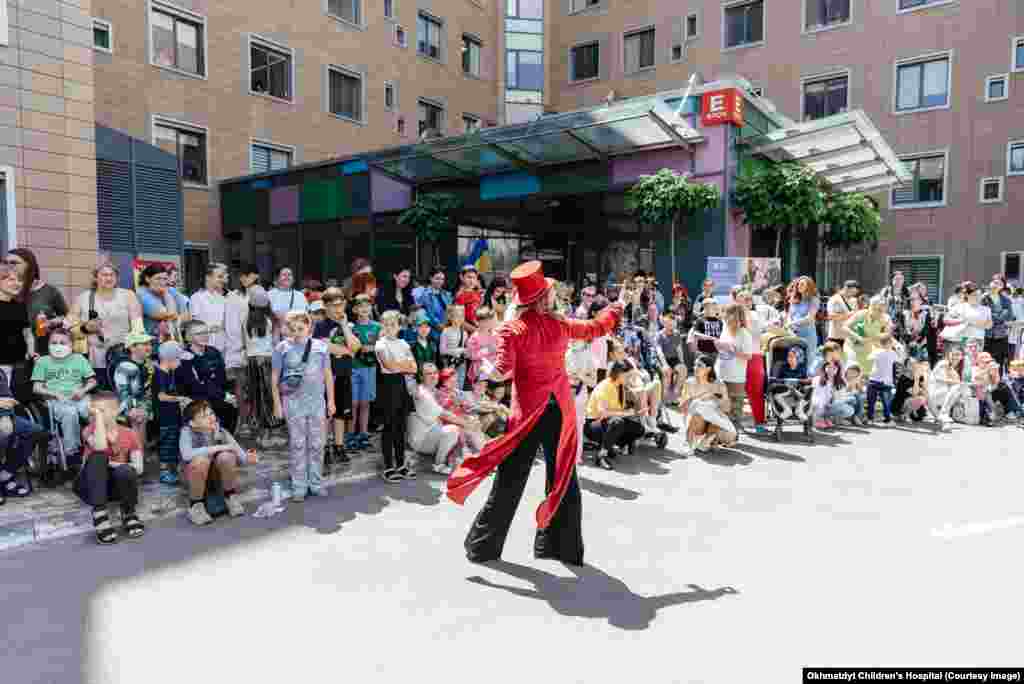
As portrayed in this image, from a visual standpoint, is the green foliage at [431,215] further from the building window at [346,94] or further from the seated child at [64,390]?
the seated child at [64,390]

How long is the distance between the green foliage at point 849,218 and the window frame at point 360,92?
1655cm

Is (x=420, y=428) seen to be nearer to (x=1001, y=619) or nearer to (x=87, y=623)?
(x=87, y=623)

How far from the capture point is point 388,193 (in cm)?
1861

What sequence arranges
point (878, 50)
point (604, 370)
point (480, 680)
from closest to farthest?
point (480, 680) < point (604, 370) < point (878, 50)

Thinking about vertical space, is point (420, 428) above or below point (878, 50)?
below

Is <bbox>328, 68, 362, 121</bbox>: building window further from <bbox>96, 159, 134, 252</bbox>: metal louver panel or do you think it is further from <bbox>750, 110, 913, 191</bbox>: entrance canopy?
<bbox>750, 110, 913, 191</bbox>: entrance canopy

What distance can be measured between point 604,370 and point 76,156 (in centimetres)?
805

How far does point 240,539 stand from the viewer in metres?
5.36

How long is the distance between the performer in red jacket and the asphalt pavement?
0.19 m

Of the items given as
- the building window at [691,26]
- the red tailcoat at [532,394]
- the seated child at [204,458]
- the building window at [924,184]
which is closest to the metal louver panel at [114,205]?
the seated child at [204,458]

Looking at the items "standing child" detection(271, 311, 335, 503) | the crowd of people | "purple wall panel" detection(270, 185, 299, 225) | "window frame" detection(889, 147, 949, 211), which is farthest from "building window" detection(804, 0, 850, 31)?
"standing child" detection(271, 311, 335, 503)

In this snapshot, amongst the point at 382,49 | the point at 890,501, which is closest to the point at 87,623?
the point at 890,501

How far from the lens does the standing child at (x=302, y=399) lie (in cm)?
641

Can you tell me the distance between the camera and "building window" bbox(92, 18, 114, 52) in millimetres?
18047
